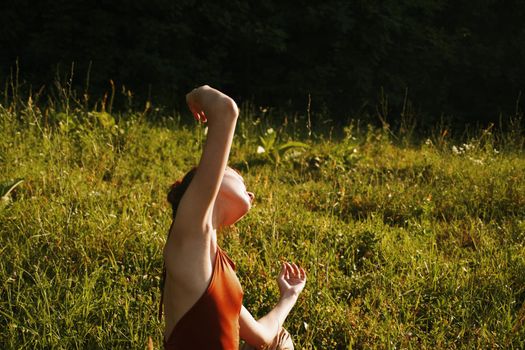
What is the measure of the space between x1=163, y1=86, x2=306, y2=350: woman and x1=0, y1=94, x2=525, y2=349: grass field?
858 millimetres

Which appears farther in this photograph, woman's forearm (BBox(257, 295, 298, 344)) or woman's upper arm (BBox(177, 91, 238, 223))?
woman's forearm (BBox(257, 295, 298, 344))

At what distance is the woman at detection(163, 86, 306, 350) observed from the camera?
1.99m

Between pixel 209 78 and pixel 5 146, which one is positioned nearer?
pixel 5 146

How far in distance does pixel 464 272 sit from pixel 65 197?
8.28ft

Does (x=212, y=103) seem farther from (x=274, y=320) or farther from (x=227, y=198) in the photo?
(x=274, y=320)

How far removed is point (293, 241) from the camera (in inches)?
160

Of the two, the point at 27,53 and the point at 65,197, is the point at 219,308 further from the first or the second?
the point at 27,53

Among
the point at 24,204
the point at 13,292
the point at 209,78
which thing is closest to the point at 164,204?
the point at 24,204

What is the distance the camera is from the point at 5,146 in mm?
5188

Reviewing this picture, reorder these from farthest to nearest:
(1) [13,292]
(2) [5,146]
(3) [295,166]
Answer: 1. (3) [295,166]
2. (2) [5,146]
3. (1) [13,292]

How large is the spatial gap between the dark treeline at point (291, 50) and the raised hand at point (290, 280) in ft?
20.4

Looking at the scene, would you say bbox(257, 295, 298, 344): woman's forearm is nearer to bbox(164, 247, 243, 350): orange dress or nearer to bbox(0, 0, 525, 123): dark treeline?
bbox(164, 247, 243, 350): orange dress

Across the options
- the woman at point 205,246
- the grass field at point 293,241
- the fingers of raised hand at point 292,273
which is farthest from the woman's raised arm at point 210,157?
the grass field at point 293,241

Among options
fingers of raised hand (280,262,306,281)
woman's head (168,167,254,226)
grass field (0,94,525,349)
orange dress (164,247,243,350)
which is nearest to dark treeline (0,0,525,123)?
grass field (0,94,525,349)
